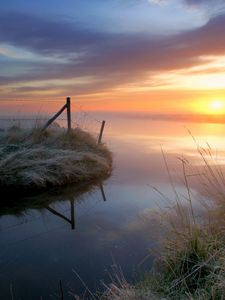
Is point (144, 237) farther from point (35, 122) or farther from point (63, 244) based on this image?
point (35, 122)

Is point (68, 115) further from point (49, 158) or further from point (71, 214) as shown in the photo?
point (71, 214)

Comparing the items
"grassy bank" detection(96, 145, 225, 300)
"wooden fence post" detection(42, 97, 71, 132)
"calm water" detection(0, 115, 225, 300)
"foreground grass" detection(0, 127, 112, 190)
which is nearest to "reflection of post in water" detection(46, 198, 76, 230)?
"calm water" detection(0, 115, 225, 300)

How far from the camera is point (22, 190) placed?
429 inches

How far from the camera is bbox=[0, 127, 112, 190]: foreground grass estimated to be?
11.0 metres

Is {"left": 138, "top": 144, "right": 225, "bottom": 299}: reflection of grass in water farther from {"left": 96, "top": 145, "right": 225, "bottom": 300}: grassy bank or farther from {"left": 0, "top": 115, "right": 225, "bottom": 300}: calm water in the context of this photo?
{"left": 0, "top": 115, "right": 225, "bottom": 300}: calm water

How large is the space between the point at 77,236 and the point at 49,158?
5.13 metres

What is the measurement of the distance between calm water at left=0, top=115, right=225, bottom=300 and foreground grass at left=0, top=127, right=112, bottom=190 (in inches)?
24.0

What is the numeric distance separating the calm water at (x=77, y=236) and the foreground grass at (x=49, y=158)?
0.61 meters

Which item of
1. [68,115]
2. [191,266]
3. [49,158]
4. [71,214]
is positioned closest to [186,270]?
[191,266]

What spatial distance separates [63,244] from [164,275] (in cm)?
279

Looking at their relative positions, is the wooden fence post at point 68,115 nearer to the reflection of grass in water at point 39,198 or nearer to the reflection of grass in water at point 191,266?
the reflection of grass in water at point 39,198

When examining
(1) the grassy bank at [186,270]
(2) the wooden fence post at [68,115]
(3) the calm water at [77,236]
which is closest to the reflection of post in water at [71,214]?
(3) the calm water at [77,236]

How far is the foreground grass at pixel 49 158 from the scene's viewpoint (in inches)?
435

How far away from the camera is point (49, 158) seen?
12484 millimetres
